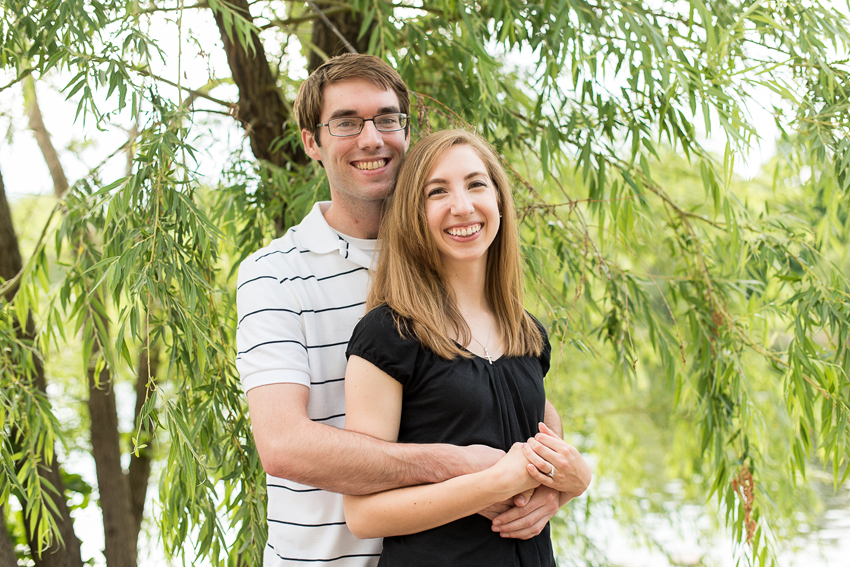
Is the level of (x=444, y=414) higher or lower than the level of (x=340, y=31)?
lower

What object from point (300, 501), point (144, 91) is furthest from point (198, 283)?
point (300, 501)

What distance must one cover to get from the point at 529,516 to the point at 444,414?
25 cm

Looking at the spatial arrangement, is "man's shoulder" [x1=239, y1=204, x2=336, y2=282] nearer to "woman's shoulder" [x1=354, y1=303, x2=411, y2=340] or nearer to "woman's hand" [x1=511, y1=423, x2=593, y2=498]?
"woman's shoulder" [x1=354, y1=303, x2=411, y2=340]

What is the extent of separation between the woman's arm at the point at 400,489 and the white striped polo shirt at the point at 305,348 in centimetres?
14

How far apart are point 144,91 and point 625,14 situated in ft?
4.09

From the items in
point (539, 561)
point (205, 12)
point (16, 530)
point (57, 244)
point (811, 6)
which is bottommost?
point (16, 530)

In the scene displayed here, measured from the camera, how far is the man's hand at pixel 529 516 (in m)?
1.25

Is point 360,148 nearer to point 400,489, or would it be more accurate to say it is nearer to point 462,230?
point 462,230

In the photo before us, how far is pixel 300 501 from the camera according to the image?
4.57 ft

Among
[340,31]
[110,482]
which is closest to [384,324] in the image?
[340,31]

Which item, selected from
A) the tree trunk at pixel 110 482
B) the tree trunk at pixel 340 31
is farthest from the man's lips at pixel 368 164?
the tree trunk at pixel 110 482

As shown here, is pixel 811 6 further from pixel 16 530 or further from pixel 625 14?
pixel 16 530

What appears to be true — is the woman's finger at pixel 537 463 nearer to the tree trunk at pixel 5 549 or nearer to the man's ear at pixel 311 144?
the man's ear at pixel 311 144

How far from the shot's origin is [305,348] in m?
1.36
